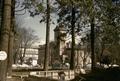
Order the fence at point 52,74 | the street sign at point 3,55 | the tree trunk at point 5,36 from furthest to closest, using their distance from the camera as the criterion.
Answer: the fence at point 52,74 < the tree trunk at point 5,36 < the street sign at point 3,55

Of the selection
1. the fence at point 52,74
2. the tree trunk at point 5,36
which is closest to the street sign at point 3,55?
the tree trunk at point 5,36

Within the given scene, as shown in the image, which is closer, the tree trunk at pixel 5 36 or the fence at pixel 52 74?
the tree trunk at pixel 5 36

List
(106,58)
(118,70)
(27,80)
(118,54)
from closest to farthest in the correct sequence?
(27,80), (118,70), (118,54), (106,58)

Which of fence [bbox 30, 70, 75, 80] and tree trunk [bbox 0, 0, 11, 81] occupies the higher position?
tree trunk [bbox 0, 0, 11, 81]

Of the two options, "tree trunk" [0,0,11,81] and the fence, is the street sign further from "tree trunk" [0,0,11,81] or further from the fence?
the fence

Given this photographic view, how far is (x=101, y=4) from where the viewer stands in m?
35.8

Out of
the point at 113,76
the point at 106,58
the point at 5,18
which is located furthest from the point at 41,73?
the point at 106,58

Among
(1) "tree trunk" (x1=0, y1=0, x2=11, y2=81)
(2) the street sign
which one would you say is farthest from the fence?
(2) the street sign

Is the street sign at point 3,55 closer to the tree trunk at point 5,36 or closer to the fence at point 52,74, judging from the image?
the tree trunk at point 5,36

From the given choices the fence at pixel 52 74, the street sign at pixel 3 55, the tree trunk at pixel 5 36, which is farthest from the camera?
the fence at pixel 52 74

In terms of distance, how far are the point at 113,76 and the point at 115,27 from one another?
656 cm

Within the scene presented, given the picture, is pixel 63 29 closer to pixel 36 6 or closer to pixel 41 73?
pixel 41 73

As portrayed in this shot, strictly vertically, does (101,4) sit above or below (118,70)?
above

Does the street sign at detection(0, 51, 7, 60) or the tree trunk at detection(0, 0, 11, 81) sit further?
the tree trunk at detection(0, 0, 11, 81)
